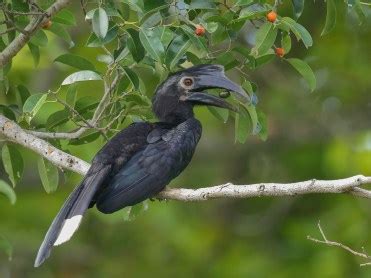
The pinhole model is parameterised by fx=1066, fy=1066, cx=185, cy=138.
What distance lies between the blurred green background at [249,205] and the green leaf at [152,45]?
4357 millimetres

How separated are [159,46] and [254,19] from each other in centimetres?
55

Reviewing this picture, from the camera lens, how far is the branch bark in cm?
431

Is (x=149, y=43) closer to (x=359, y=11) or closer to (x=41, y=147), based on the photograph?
(x=41, y=147)

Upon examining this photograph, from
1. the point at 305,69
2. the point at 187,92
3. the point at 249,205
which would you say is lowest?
the point at 249,205

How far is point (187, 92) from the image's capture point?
6035mm

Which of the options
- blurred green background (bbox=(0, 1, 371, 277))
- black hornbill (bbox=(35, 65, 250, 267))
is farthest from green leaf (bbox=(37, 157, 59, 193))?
blurred green background (bbox=(0, 1, 371, 277))

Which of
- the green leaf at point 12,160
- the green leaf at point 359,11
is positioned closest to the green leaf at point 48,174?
the green leaf at point 12,160


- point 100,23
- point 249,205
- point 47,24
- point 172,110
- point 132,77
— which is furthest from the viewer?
point 249,205

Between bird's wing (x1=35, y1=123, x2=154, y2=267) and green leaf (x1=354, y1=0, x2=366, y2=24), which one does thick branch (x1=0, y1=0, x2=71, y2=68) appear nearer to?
bird's wing (x1=35, y1=123, x2=154, y2=267)

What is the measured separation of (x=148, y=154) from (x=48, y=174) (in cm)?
58

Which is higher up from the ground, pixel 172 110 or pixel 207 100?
pixel 207 100

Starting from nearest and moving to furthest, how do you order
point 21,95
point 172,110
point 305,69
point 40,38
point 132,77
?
point 132,77, point 305,69, point 40,38, point 21,95, point 172,110

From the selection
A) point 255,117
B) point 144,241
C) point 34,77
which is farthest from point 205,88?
point 144,241

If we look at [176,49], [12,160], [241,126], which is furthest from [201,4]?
[12,160]
